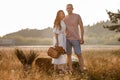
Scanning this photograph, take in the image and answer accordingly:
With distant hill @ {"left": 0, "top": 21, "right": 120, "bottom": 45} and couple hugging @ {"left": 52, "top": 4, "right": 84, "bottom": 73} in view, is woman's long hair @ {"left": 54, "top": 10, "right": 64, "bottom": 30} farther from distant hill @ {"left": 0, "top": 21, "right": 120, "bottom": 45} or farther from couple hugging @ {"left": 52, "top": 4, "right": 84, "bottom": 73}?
distant hill @ {"left": 0, "top": 21, "right": 120, "bottom": 45}

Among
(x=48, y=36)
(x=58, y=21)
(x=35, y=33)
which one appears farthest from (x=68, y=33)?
(x=35, y=33)

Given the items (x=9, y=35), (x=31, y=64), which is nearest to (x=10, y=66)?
(x=31, y=64)

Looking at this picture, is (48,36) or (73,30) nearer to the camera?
(73,30)

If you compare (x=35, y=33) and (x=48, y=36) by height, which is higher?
(x=35, y=33)

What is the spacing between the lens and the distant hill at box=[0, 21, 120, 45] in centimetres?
4648

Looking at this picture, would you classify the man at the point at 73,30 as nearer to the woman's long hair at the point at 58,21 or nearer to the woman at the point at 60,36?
the woman at the point at 60,36

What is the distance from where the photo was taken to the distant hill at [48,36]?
4648 centimetres

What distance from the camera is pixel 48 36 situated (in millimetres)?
54344

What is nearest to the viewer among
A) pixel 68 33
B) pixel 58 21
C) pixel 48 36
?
pixel 58 21

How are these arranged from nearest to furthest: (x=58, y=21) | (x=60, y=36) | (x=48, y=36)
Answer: (x=58, y=21) < (x=60, y=36) < (x=48, y=36)

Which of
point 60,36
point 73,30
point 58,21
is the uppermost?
point 58,21

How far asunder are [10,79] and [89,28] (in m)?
47.4

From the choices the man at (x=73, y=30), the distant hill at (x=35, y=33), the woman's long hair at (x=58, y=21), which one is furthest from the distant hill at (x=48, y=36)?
the woman's long hair at (x=58, y=21)

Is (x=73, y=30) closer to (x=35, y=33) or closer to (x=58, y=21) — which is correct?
(x=58, y=21)
